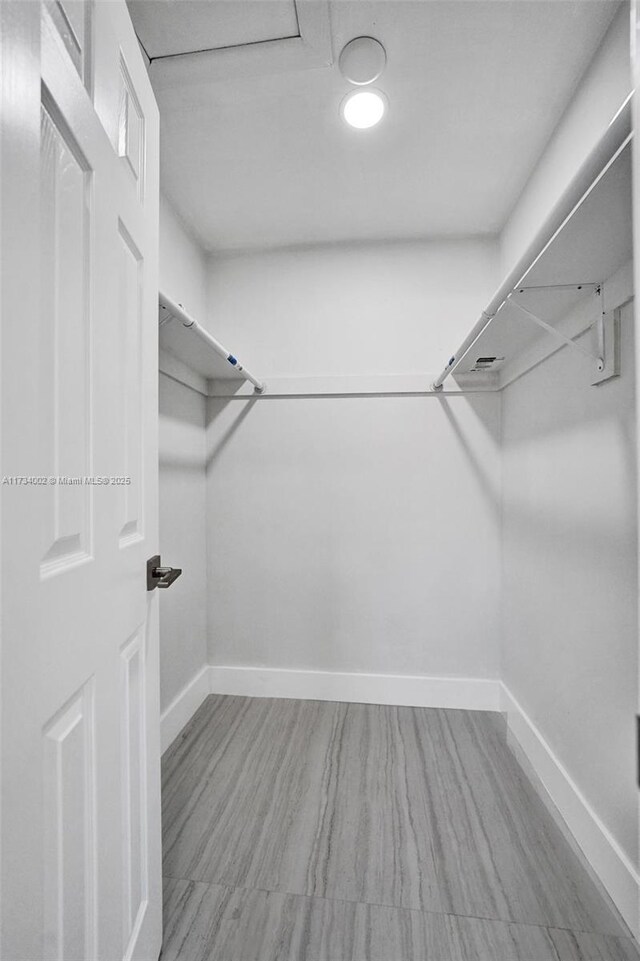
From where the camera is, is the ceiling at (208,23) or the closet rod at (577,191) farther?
the ceiling at (208,23)

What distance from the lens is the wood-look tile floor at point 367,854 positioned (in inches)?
45.1

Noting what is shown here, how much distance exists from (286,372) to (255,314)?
38 centimetres

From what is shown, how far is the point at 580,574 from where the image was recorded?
5.00ft

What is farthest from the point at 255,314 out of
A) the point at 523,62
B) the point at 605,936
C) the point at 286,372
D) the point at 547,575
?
the point at 605,936

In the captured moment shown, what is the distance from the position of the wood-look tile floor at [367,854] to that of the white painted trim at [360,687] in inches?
8.3

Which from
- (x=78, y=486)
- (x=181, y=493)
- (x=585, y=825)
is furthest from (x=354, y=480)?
(x=78, y=486)

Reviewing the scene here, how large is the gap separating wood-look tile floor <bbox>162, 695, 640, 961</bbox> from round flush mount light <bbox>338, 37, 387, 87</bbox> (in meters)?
2.47

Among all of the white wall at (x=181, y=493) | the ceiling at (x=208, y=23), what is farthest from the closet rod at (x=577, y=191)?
the white wall at (x=181, y=493)

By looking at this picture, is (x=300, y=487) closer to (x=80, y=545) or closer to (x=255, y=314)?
(x=255, y=314)

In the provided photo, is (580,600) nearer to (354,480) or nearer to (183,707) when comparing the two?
(354,480)

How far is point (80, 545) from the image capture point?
752 millimetres

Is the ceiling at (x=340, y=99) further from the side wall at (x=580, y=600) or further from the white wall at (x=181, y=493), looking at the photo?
the side wall at (x=580, y=600)

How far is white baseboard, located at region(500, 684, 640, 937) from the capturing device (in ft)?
3.90

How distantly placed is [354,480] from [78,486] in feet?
5.97
